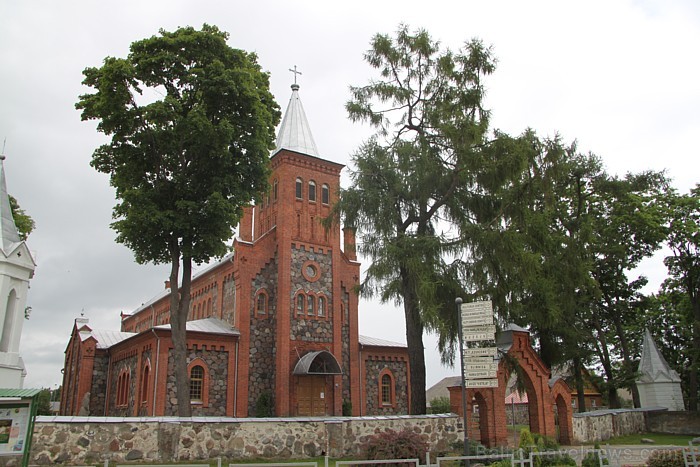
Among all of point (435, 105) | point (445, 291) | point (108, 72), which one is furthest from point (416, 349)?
point (108, 72)

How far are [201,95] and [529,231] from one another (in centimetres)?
1210

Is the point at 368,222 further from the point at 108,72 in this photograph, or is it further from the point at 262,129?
the point at 108,72

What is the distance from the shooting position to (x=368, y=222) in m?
19.8

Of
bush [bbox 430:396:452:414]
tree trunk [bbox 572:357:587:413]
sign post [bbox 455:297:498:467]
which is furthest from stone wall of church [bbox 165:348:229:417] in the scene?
bush [bbox 430:396:452:414]

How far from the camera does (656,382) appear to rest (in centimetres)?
2992

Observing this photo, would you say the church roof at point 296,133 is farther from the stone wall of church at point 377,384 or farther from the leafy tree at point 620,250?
the leafy tree at point 620,250

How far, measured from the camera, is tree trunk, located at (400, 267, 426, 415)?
18.5m

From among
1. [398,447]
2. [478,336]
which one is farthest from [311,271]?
[478,336]

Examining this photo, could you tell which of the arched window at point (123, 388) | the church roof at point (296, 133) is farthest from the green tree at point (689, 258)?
the arched window at point (123, 388)

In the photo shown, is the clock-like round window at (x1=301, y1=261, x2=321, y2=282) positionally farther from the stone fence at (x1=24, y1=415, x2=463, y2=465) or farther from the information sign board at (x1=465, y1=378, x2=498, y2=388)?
the information sign board at (x1=465, y1=378, x2=498, y2=388)

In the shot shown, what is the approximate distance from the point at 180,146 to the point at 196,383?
35.8 feet

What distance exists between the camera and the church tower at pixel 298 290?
2627cm

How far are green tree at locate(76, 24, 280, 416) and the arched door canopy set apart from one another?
757cm

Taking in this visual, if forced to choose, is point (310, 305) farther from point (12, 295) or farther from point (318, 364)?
point (12, 295)
